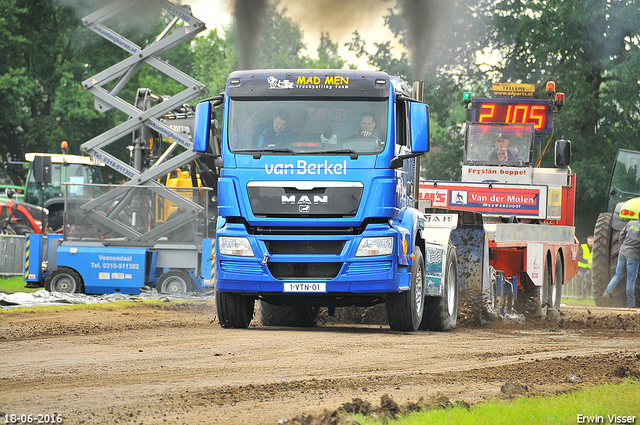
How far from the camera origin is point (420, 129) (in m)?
10.9

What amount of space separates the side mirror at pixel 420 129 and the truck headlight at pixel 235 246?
2.24 metres

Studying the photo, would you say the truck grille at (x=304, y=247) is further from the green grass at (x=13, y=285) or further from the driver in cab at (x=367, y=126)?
the green grass at (x=13, y=285)

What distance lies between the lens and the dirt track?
6078 millimetres

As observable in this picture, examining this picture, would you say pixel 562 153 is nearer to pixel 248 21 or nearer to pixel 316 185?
pixel 248 21

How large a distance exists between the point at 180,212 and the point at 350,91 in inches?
354

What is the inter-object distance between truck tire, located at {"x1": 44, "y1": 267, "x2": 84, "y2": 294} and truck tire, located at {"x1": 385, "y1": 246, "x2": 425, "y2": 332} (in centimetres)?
890

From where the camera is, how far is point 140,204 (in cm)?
1958

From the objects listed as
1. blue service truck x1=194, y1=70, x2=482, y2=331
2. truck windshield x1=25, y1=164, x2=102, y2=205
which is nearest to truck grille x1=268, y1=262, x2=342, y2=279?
blue service truck x1=194, y1=70, x2=482, y2=331

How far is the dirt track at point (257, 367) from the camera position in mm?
6078

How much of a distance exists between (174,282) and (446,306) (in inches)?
296

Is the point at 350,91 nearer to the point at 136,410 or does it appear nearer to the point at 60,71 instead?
the point at 136,410

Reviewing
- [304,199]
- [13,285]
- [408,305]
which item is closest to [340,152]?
[304,199]

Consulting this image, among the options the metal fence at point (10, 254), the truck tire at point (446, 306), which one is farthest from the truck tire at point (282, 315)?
the metal fence at point (10, 254)

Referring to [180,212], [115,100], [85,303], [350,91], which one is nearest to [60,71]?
[115,100]
